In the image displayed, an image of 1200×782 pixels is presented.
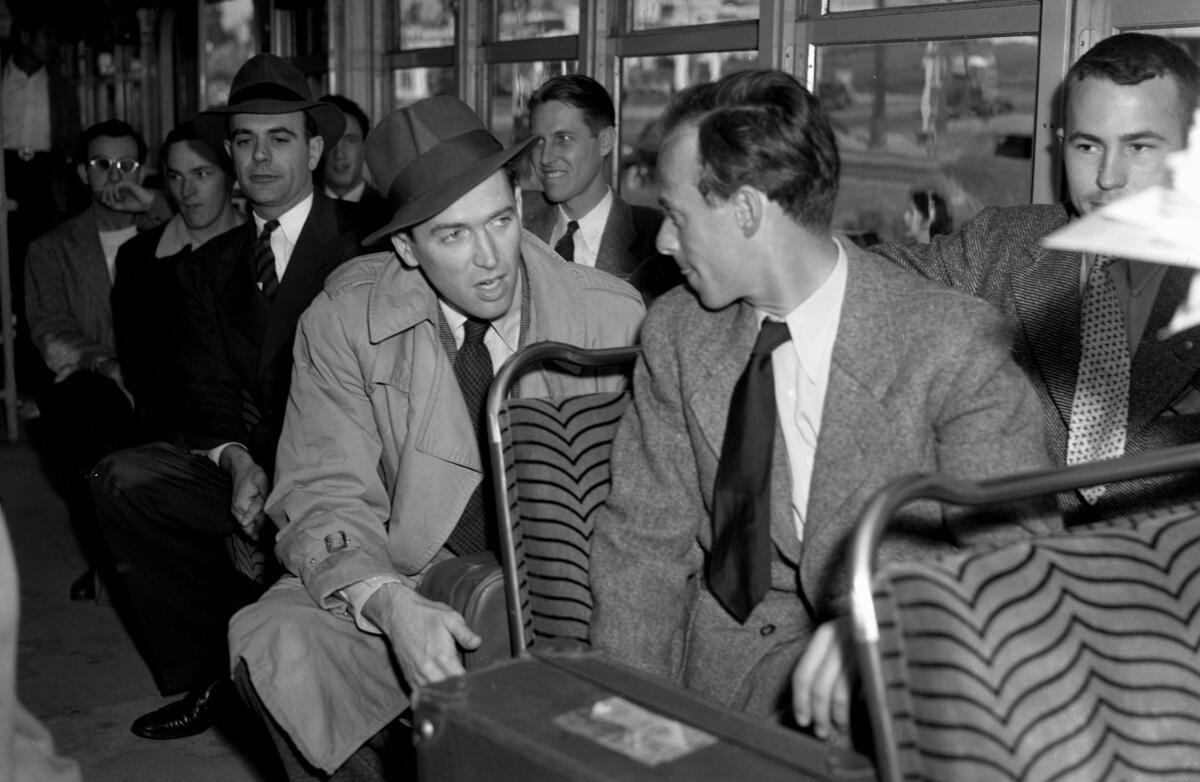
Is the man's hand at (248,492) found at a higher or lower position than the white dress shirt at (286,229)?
lower

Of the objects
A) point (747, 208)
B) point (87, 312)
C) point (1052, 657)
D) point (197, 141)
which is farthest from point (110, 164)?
point (1052, 657)

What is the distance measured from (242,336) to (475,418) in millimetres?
1433

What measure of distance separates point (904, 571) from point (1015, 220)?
4.74 feet

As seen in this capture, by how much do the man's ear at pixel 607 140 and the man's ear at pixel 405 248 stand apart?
237 cm

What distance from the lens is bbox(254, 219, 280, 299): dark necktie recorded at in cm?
391

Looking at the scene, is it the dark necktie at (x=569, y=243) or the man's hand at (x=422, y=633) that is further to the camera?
the dark necktie at (x=569, y=243)

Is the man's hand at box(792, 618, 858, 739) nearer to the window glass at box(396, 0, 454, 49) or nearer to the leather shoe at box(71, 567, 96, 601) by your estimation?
the leather shoe at box(71, 567, 96, 601)

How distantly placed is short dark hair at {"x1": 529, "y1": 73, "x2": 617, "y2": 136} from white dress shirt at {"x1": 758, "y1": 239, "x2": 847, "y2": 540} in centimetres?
300

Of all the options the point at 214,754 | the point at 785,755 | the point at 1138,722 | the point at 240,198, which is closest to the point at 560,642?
the point at 785,755

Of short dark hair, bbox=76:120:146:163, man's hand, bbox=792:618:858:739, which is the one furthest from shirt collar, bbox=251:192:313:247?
man's hand, bbox=792:618:858:739

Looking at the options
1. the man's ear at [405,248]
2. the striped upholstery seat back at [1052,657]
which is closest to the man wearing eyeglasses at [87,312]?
the man's ear at [405,248]

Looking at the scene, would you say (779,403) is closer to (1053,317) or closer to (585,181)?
(1053,317)

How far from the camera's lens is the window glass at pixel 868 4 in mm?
3718

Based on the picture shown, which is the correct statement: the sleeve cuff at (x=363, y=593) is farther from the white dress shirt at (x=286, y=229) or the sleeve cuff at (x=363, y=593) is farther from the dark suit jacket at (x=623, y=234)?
the dark suit jacket at (x=623, y=234)
